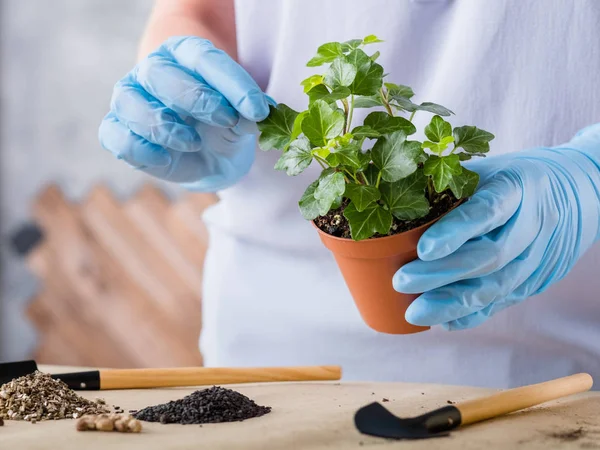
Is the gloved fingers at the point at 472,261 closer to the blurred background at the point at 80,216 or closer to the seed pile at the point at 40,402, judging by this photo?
the seed pile at the point at 40,402

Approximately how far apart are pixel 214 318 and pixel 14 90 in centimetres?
195

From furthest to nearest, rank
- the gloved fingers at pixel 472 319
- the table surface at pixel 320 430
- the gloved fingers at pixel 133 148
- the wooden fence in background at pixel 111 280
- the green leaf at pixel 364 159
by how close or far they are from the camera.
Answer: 1. the wooden fence in background at pixel 111 280
2. the gloved fingers at pixel 133 148
3. the gloved fingers at pixel 472 319
4. the green leaf at pixel 364 159
5. the table surface at pixel 320 430

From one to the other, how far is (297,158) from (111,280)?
232 cm

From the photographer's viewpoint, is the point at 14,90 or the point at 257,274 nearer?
the point at 257,274

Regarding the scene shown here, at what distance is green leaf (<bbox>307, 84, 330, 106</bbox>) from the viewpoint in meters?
0.87

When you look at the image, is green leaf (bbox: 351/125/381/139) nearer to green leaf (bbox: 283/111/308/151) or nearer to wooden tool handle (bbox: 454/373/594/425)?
green leaf (bbox: 283/111/308/151)

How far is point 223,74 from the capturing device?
1.02 meters

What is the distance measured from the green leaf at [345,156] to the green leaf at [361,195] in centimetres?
3

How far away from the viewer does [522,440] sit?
0.79 meters

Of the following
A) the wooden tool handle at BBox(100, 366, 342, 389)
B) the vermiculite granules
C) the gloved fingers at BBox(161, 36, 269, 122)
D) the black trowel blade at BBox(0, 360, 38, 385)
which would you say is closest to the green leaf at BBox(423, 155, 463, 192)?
the gloved fingers at BBox(161, 36, 269, 122)

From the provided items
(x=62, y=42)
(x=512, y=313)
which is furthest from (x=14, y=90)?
(x=512, y=313)

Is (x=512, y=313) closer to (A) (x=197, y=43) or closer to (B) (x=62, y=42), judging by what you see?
(A) (x=197, y=43)

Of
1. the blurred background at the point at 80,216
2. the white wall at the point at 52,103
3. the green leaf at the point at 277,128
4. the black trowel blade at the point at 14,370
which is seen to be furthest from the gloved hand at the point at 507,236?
the white wall at the point at 52,103

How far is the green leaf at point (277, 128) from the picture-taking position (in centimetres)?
94
